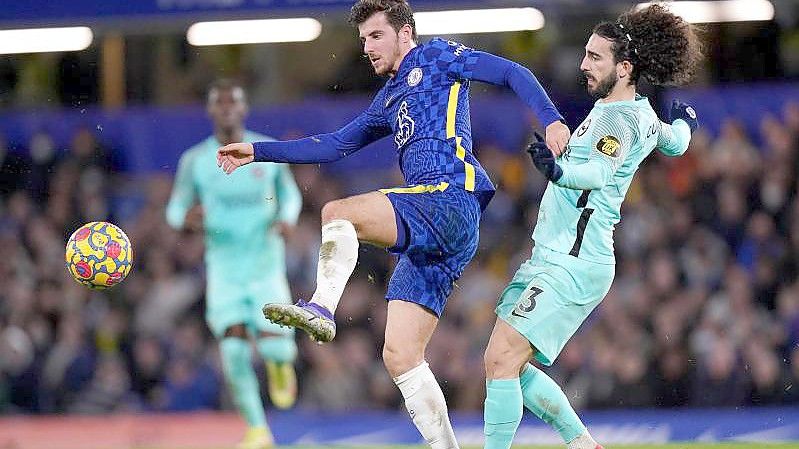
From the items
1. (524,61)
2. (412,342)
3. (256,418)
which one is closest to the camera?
(412,342)

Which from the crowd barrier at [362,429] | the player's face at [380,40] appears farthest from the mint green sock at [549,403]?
the crowd barrier at [362,429]

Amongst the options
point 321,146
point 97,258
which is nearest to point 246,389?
point 97,258

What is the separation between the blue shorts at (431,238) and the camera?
239 inches

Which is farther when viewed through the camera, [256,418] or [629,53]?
[256,418]

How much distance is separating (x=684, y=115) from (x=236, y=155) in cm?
241

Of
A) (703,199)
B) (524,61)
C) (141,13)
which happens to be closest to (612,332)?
(703,199)

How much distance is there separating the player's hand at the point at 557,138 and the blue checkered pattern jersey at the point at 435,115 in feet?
1.15

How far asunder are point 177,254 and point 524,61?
3822 mm

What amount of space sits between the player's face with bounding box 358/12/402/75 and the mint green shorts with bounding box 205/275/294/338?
436cm

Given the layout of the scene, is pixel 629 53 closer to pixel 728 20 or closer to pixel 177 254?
pixel 728 20

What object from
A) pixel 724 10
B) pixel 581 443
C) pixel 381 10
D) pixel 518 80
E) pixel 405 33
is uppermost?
pixel 724 10

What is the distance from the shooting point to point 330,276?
5844 millimetres

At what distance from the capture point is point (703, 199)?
11.7 m

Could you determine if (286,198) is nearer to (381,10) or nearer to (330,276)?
(381,10)
